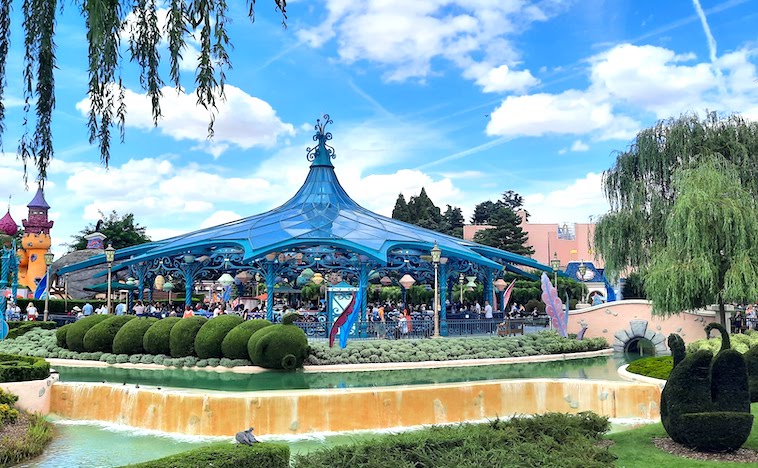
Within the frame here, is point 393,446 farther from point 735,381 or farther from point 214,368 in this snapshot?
point 214,368

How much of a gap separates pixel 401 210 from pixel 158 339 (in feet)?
160

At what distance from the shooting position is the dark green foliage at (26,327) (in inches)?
947

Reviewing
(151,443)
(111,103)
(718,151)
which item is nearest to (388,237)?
(718,151)

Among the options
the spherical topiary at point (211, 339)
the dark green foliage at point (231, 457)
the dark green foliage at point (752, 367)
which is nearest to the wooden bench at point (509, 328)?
the spherical topiary at point (211, 339)

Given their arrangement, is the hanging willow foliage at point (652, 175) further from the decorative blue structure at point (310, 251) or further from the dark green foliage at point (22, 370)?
the dark green foliage at point (22, 370)

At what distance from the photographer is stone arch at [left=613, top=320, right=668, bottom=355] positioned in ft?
76.3

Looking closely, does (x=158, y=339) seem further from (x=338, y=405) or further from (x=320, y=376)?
(x=338, y=405)

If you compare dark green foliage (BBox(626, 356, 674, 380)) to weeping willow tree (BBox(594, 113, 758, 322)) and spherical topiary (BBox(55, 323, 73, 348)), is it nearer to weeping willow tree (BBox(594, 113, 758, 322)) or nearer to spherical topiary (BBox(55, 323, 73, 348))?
weeping willow tree (BBox(594, 113, 758, 322))

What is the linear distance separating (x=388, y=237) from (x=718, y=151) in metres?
12.4

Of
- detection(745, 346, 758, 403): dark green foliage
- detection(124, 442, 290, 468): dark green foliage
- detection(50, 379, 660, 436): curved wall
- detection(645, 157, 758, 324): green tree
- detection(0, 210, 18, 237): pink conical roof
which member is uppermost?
detection(0, 210, 18, 237): pink conical roof

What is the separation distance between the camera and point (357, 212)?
101ft

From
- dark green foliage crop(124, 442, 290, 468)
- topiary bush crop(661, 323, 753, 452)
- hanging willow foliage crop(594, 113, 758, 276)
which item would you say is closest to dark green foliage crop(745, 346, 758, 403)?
topiary bush crop(661, 323, 753, 452)

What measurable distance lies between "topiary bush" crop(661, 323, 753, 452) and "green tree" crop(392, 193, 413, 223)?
186 ft

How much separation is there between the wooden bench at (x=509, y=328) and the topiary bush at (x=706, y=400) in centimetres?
1537
